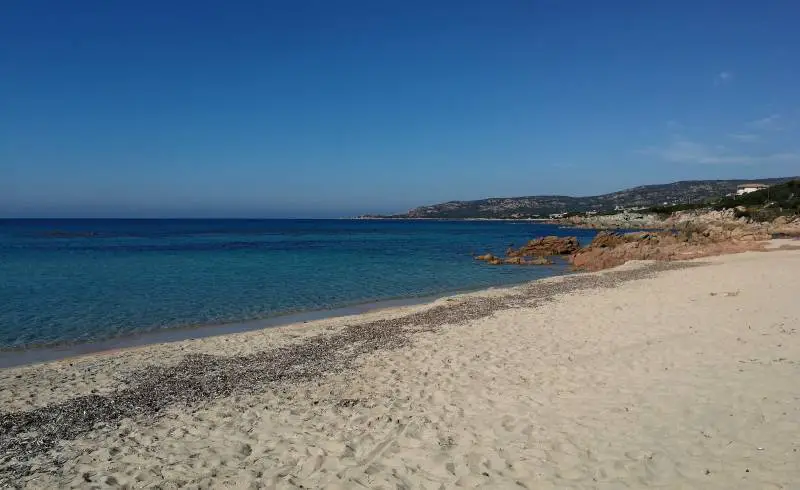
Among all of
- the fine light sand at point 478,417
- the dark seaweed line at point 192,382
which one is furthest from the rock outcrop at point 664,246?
the fine light sand at point 478,417

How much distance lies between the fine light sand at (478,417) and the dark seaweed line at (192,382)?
0.31 feet

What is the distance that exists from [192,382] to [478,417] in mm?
5156

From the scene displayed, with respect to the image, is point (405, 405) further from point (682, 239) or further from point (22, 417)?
point (682, 239)

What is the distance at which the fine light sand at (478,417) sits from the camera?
16.9 feet

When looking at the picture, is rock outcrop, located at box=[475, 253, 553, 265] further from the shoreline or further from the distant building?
the distant building

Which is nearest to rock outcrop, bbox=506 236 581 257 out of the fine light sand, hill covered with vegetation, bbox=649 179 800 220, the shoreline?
the shoreline

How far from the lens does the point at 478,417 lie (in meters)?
6.67

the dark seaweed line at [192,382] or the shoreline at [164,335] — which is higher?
the dark seaweed line at [192,382]

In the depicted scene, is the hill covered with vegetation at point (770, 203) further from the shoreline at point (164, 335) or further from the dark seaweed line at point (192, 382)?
the dark seaweed line at point (192, 382)

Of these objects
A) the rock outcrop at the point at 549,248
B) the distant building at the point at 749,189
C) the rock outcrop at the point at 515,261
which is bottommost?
the rock outcrop at the point at 515,261

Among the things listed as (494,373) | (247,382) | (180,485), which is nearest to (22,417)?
(247,382)

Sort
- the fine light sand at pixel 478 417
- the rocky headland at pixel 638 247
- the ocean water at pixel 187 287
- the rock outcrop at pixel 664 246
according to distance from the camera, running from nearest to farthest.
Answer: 1. the fine light sand at pixel 478 417
2. the ocean water at pixel 187 287
3. the rock outcrop at pixel 664 246
4. the rocky headland at pixel 638 247

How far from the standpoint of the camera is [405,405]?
24.0 feet

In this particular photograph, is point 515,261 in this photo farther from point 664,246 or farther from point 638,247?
point 664,246
